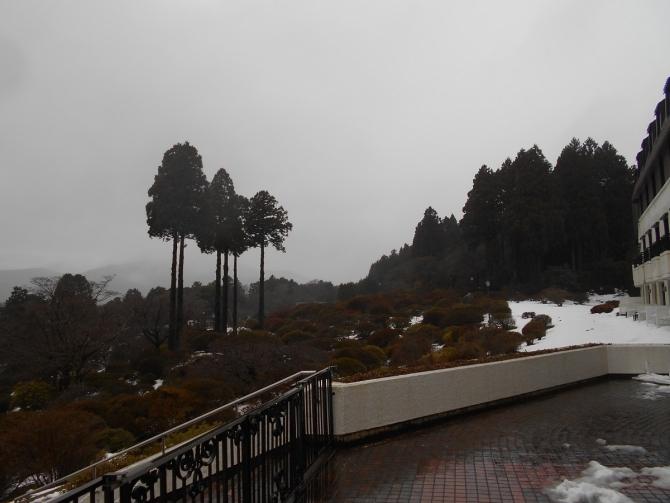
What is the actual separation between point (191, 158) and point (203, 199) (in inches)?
115

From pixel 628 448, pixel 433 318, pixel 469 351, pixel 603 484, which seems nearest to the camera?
pixel 603 484

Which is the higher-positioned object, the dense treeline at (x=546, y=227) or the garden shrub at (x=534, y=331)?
the dense treeline at (x=546, y=227)

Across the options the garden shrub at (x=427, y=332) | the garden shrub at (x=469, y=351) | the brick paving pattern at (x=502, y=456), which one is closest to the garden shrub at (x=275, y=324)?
the garden shrub at (x=427, y=332)

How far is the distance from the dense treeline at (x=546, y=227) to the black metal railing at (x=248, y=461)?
42059 mm

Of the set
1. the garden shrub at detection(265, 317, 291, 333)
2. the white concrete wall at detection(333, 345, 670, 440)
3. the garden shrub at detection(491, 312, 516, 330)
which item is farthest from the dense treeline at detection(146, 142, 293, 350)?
the white concrete wall at detection(333, 345, 670, 440)

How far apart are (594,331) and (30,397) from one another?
23884 millimetres

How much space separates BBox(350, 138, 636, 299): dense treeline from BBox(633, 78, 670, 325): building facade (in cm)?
1220

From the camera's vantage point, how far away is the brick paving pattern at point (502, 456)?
15.3 feet

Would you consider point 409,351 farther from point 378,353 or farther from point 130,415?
point 130,415

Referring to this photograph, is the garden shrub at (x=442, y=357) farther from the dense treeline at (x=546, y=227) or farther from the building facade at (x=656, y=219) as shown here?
the dense treeline at (x=546, y=227)

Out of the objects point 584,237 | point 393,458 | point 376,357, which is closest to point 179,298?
point 376,357

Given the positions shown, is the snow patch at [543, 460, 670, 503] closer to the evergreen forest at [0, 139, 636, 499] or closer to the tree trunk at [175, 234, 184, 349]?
the evergreen forest at [0, 139, 636, 499]

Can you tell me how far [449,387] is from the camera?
7801 millimetres

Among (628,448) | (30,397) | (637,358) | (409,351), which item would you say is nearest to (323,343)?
(409,351)
